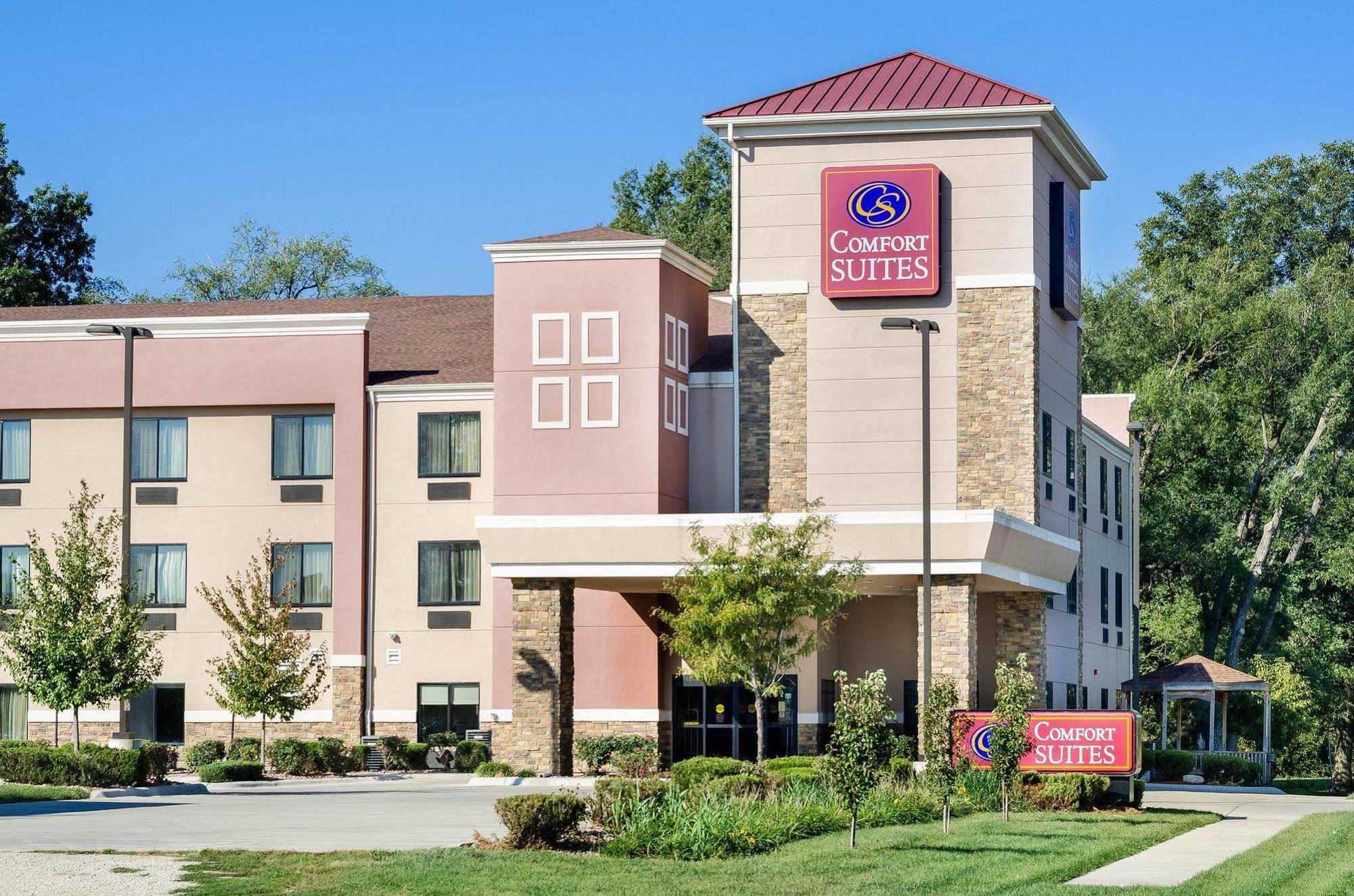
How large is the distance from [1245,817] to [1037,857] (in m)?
11.0

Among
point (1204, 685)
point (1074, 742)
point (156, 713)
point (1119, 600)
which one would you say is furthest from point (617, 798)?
point (1119, 600)

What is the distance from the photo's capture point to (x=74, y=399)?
4569 centimetres

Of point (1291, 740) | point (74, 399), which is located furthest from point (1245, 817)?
point (1291, 740)

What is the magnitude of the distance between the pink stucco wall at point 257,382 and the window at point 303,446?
367mm

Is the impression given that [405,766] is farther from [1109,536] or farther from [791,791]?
[1109,536]

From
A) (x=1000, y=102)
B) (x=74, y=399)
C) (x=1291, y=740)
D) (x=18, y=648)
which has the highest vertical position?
(x=1000, y=102)

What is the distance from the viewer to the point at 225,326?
148 feet

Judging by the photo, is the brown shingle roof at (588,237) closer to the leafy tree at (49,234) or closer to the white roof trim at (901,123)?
the white roof trim at (901,123)

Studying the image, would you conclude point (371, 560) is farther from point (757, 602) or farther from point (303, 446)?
point (757, 602)

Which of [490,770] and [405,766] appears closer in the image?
[490,770]

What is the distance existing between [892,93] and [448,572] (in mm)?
15637

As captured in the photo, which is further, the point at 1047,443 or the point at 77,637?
the point at 1047,443

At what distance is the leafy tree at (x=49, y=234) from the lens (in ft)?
233

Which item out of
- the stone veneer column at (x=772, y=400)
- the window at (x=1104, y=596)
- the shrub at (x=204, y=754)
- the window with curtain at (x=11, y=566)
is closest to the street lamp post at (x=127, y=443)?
the shrub at (x=204, y=754)
